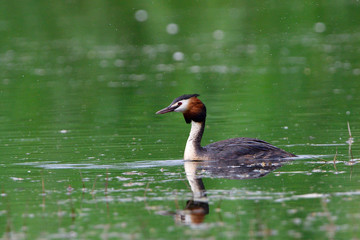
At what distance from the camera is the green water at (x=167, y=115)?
9.28 m

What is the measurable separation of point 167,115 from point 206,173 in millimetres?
7341

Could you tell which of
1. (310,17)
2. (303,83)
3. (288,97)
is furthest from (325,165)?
(310,17)

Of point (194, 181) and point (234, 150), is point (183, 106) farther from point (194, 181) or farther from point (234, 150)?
point (194, 181)

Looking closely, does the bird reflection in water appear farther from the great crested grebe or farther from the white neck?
the great crested grebe

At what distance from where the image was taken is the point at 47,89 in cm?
2355

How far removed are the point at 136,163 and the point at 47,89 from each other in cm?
1102

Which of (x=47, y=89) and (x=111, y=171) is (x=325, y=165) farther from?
(x=47, y=89)

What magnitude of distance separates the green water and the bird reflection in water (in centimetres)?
13

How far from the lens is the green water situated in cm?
928

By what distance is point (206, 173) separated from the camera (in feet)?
40.4

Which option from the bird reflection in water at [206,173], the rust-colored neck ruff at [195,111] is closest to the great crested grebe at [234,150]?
the bird reflection in water at [206,173]

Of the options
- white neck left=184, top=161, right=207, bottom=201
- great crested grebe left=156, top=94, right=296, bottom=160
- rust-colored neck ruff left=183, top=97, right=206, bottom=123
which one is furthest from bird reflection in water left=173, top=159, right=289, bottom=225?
rust-colored neck ruff left=183, top=97, right=206, bottom=123

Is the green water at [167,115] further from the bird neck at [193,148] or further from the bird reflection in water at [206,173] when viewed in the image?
the bird neck at [193,148]

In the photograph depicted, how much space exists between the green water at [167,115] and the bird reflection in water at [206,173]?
127 millimetres
